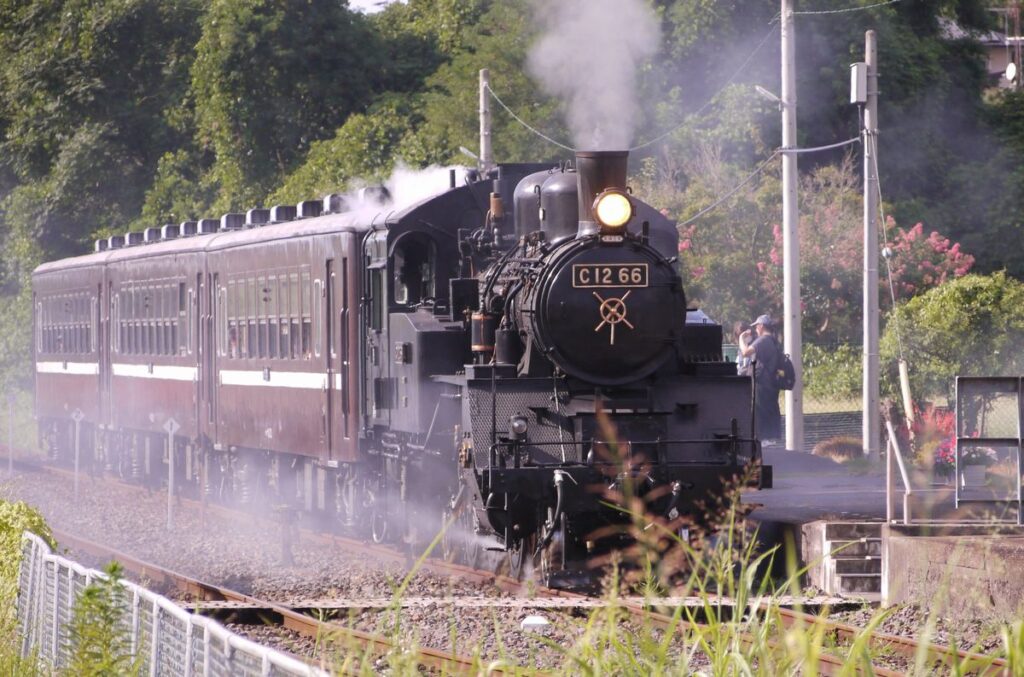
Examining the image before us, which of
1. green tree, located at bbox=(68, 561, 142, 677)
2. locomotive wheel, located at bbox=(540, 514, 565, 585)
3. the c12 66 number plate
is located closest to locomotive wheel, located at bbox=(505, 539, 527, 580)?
locomotive wheel, located at bbox=(540, 514, 565, 585)

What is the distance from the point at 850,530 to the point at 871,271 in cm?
748

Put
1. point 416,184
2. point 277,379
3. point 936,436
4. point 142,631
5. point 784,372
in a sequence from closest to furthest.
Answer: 1. point 142,631
2. point 416,184
3. point 277,379
4. point 784,372
5. point 936,436

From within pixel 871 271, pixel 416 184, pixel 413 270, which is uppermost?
pixel 416 184

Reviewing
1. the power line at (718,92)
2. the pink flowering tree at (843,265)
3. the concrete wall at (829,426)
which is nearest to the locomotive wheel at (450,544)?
the concrete wall at (829,426)

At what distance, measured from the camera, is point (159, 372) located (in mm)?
22422

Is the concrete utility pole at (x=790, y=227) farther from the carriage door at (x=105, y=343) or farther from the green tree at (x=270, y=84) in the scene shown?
the green tree at (x=270, y=84)

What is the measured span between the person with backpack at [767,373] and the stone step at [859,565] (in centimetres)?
529

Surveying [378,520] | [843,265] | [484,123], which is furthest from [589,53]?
[843,265]

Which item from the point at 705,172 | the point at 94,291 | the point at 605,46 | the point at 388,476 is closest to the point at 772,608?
the point at 388,476

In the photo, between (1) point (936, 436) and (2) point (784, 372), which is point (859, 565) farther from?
(1) point (936, 436)

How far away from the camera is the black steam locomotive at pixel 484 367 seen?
37.7 ft

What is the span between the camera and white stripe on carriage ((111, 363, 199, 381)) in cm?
2093

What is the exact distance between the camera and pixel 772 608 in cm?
552

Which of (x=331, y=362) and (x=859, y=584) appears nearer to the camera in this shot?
(x=859, y=584)
